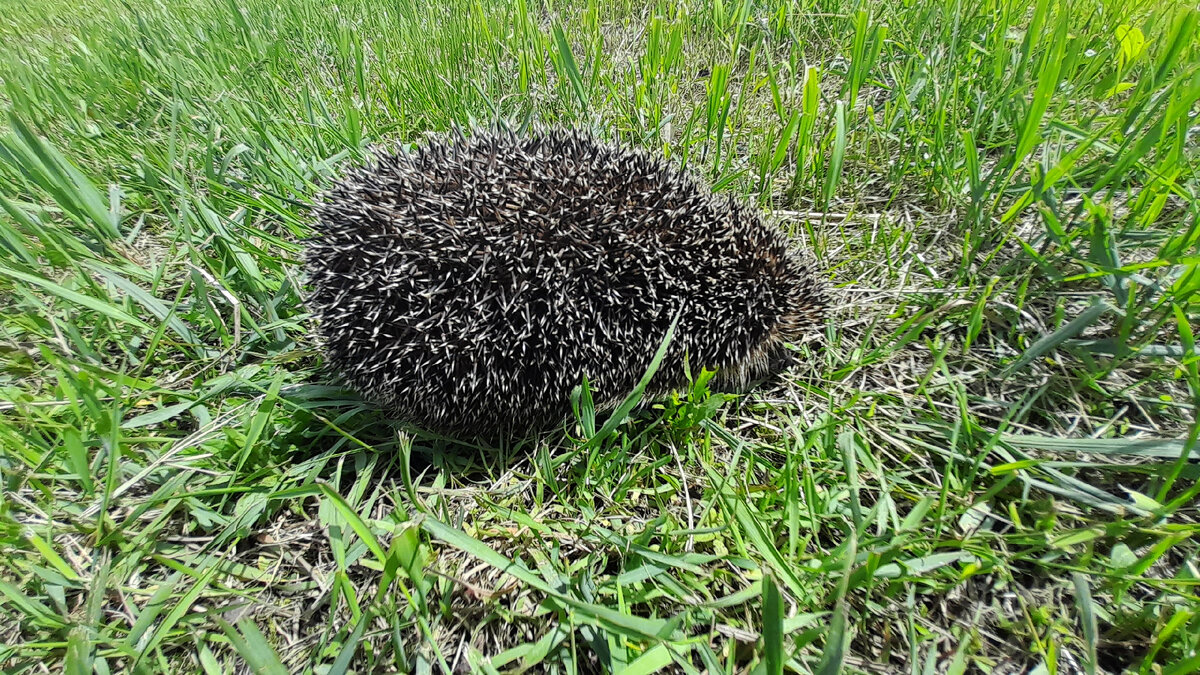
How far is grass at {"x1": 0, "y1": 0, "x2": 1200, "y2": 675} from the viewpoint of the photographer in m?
1.77

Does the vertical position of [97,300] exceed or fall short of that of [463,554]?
it exceeds it

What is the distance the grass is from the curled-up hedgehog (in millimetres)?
273

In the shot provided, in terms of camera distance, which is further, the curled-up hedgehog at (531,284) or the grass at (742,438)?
the curled-up hedgehog at (531,284)

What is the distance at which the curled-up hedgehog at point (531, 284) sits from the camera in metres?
2.28

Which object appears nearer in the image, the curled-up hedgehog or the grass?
the grass

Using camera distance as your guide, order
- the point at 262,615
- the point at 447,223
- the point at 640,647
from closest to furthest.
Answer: the point at 640,647
the point at 262,615
the point at 447,223

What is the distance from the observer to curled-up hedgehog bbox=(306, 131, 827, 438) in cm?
228

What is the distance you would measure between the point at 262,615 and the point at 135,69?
5784 millimetres

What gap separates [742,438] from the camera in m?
2.52

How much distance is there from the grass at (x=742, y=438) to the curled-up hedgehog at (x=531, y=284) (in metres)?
0.27

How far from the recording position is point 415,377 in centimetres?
236

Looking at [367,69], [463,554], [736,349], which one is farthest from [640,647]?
[367,69]

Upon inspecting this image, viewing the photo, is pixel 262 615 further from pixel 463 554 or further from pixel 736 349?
pixel 736 349

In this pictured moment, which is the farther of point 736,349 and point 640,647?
point 736,349
